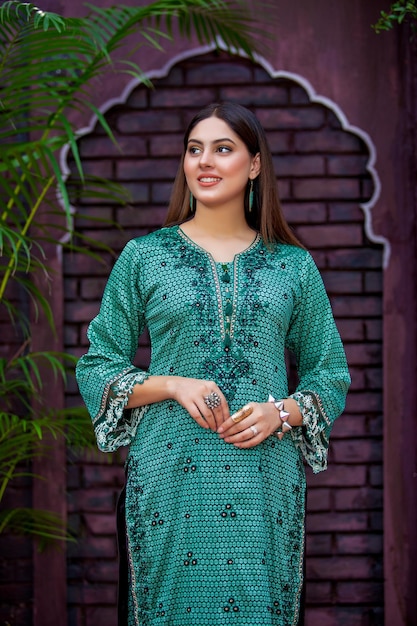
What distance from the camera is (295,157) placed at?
11.5 ft

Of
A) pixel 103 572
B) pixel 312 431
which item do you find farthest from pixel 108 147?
pixel 312 431

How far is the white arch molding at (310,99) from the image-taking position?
346cm

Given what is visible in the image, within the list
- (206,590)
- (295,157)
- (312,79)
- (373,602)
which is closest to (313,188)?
(295,157)

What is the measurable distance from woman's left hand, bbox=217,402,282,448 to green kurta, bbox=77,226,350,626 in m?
0.06

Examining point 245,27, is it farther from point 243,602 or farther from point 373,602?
point 373,602

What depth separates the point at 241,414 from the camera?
1968mm

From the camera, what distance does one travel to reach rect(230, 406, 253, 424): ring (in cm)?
197

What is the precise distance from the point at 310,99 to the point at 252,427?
1902 mm

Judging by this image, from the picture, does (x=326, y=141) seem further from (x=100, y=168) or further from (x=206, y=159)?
(x=206, y=159)

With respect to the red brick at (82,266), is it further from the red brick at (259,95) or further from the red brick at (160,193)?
the red brick at (259,95)

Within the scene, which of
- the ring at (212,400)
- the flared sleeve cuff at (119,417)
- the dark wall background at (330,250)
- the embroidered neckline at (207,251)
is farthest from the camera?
the dark wall background at (330,250)

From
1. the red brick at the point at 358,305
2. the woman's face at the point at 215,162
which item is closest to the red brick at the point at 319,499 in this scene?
the red brick at the point at 358,305

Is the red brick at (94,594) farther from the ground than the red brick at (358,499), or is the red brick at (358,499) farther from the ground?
the red brick at (358,499)

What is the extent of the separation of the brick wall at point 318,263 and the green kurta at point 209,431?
4.23 ft
